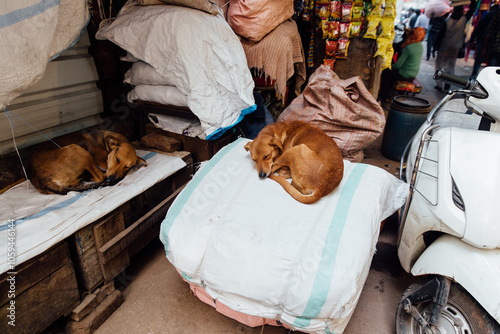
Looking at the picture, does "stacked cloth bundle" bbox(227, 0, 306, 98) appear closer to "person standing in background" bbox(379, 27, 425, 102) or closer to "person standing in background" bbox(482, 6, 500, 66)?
"person standing in background" bbox(379, 27, 425, 102)

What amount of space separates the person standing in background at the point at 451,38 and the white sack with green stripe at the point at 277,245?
24.5 ft

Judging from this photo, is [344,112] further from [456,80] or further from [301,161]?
[301,161]

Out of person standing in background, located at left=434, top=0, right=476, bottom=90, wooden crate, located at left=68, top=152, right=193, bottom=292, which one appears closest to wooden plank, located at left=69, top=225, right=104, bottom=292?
wooden crate, located at left=68, top=152, right=193, bottom=292

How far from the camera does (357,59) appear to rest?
4809 mm

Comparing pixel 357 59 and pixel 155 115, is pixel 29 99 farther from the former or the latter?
pixel 357 59

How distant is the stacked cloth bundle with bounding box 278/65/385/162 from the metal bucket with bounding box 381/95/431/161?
3.09ft

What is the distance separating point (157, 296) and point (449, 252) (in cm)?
220

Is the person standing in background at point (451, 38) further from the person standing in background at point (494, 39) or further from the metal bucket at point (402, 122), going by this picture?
the metal bucket at point (402, 122)

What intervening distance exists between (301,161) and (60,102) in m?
2.52

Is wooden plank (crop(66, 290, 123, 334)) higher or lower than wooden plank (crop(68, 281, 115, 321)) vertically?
lower

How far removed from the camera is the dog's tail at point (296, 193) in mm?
2148

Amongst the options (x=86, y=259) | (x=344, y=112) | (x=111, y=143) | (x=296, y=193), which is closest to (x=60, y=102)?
(x=111, y=143)

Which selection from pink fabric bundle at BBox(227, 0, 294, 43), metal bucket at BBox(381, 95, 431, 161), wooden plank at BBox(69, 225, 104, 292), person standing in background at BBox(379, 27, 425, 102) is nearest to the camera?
wooden plank at BBox(69, 225, 104, 292)

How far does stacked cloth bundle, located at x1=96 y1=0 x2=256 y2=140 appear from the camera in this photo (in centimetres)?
268
